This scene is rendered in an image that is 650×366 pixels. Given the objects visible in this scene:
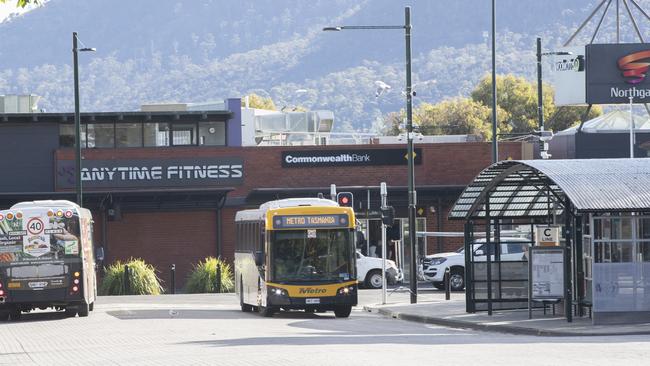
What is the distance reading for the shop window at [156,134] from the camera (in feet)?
172

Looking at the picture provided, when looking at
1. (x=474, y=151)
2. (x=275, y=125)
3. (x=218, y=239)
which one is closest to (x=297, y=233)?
(x=218, y=239)

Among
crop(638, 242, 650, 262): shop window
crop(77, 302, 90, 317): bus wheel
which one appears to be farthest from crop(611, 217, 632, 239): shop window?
crop(77, 302, 90, 317): bus wheel

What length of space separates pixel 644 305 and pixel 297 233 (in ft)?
29.6

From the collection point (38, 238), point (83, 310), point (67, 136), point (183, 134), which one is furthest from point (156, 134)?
point (38, 238)

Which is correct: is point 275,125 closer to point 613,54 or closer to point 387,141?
point 387,141

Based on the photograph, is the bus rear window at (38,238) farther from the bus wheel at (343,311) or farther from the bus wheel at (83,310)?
the bus wheel at (343,311)

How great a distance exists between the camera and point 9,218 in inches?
1214

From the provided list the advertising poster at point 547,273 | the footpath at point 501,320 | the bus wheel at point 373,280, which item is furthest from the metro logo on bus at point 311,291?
the bus wheel at point 373,280

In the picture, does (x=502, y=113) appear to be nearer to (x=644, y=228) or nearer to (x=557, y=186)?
(x=557, y=186)

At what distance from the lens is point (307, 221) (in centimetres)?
3097

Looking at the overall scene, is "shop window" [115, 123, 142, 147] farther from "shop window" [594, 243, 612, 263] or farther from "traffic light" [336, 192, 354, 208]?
"shop window" [594, 243, 612, 263]

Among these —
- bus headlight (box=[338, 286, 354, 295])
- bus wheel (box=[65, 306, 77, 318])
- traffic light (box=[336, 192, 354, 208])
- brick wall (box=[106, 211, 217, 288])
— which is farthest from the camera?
brick wall (box=[106, 211, 217, 288])

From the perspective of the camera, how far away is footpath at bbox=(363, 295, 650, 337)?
2422 cm

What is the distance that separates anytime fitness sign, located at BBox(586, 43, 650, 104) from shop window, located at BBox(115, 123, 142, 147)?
18.7 m
